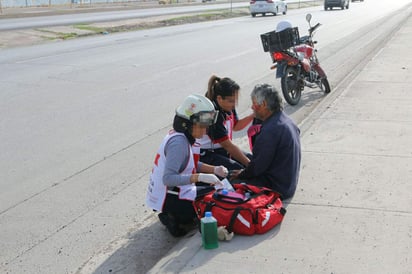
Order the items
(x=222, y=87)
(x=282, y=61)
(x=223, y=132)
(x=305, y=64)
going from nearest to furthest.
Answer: (x=222, y=87) → (x=223, y=132) → (x=282, y=61) → (x=305, y=64)

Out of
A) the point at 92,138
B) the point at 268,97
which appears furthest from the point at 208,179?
the point at 92,138

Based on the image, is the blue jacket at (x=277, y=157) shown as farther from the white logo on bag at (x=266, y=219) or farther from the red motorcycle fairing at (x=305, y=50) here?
the red motorcycle fairing at (x=305, y=50)

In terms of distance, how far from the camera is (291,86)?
10148 millimetres

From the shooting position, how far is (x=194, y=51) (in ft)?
61.6

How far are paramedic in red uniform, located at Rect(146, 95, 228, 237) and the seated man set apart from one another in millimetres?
462

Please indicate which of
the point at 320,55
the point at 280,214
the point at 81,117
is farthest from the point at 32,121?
the point at 320,55

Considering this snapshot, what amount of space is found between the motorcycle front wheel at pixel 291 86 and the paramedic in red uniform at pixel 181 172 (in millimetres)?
4999

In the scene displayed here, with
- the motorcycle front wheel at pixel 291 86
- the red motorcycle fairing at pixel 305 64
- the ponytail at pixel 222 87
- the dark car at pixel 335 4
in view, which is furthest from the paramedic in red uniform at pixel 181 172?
the dark car at pixel 335 4

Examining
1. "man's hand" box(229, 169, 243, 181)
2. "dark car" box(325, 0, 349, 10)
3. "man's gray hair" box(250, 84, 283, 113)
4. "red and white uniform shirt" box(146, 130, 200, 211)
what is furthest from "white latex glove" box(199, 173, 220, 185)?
"dark car" box(325, 0, 349, 10)

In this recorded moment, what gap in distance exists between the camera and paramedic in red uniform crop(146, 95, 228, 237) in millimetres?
4789

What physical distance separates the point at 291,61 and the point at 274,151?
501 centimetres

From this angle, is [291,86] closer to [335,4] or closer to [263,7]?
[263,7]

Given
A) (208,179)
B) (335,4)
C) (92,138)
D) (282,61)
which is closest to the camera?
(208,179)

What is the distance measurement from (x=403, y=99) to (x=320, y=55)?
740cm
